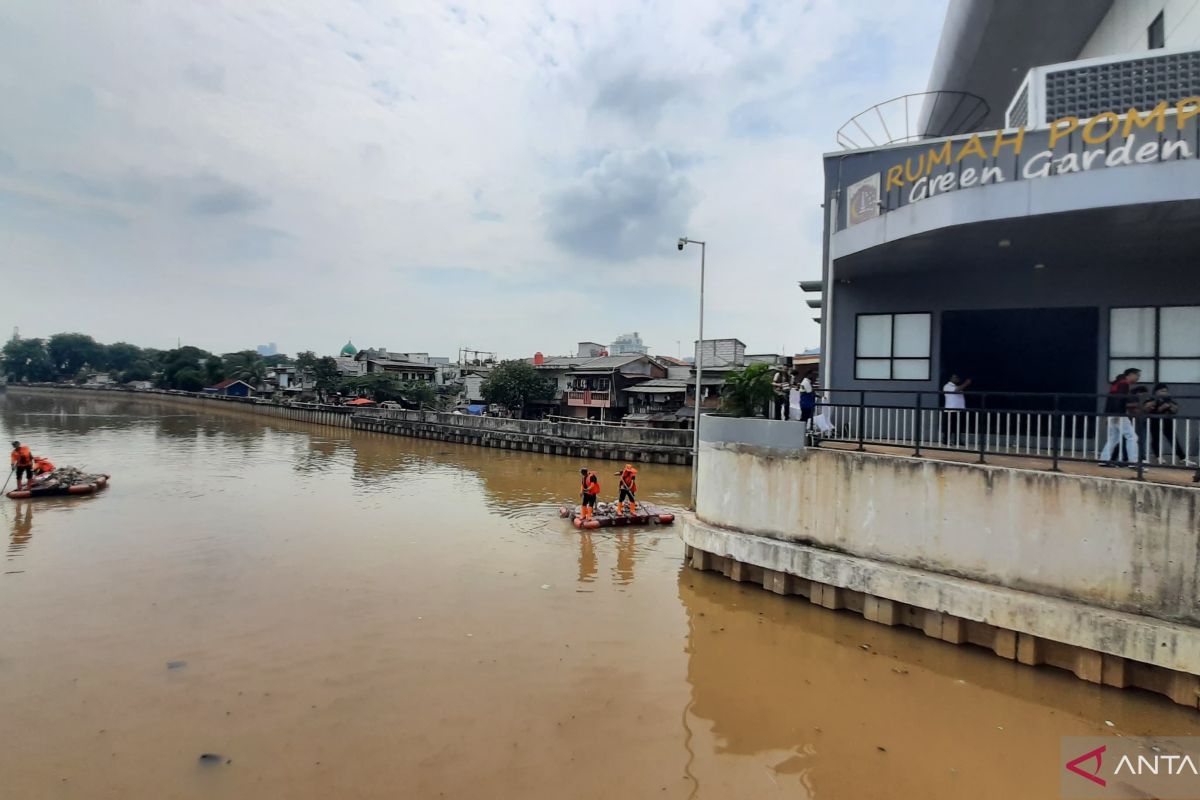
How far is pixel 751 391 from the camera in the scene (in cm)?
1221

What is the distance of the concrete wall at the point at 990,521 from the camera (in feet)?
22.3

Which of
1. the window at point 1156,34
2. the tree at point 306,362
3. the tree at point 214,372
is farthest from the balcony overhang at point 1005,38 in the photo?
the tree at point 214,372

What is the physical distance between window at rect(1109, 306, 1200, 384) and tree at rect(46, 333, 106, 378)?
140 meters

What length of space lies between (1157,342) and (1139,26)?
7787 mm

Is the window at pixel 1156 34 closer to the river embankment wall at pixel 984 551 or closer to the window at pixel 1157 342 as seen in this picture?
the window at pixel 1157 342

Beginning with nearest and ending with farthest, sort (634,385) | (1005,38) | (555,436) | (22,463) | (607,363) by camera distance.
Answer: (1005,38) < (22,463) < (555,436) < (634,385) < (607,363)

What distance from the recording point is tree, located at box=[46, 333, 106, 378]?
104 metres

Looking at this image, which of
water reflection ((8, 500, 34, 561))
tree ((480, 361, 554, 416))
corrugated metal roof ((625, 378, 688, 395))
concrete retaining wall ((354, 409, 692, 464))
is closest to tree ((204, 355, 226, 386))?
concrete retaining wall ((354, 409, 692, 464))

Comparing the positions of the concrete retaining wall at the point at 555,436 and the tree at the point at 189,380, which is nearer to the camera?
the concrete retaining wall at the point at 555,436

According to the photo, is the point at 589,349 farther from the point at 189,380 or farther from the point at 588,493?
the point at 189,380

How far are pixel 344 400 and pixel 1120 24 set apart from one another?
215 ft

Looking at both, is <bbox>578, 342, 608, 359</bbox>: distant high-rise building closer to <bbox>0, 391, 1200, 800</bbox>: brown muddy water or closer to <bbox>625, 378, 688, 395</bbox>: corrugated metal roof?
<bbox>625, 378, 688, 395</bbox>: corrugated metal roof

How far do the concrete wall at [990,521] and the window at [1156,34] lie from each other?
36.4 ft

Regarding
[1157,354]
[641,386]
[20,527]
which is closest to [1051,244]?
[1157,354]
